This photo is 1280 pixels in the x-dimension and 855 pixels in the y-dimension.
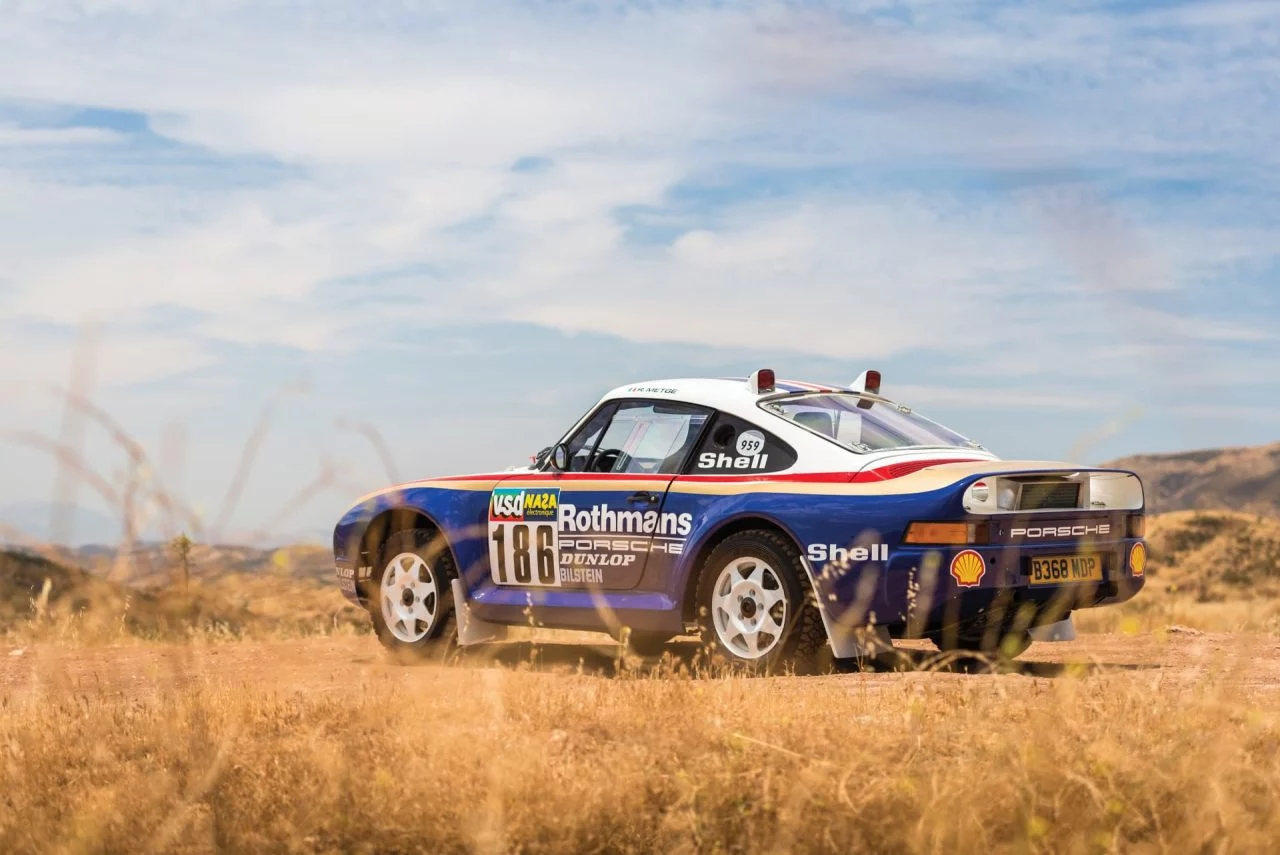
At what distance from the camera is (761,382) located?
364 inches

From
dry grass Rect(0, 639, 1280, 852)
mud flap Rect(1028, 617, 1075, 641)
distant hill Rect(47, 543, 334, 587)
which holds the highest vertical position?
distant hill Rect(47, 543, 334, 587)

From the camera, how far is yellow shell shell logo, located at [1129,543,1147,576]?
896 cm

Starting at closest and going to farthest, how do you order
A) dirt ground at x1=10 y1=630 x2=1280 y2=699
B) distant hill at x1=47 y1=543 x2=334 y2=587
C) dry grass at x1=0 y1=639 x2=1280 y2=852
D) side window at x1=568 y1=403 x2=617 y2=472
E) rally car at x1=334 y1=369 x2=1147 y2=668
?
dry grass at x1=0 y1=639 x2=1280 y2=852 → distant hill at x1=47 y1=543 x2=334 y2=587 → dirt ground at x1=10 y1=630 x2=1280 y2=699 → rally car at x1=334 y1=369 x2=1147 y2=668 → side window at x1=568 y1=403 x2=617 y2=472

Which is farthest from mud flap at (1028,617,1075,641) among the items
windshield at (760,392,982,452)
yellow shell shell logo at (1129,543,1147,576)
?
windshield at (760,392,982,452)

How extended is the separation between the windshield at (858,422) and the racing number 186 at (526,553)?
164 centimetres

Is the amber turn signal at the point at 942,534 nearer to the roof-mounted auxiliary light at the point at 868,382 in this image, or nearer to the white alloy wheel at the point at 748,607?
the white alloy wheel at the point at 748,607

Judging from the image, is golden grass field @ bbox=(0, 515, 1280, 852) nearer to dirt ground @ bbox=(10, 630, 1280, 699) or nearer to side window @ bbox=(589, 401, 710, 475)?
dirt ground @ bbox=(10, 630, 1280, 699)

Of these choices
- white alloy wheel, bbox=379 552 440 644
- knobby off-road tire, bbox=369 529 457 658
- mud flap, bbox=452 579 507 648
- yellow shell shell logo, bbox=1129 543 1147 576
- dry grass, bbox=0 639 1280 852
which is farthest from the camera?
white alloy wheel, bbox=379 552 440 644

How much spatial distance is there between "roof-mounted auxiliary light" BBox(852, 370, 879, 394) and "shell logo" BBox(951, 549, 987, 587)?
249cm

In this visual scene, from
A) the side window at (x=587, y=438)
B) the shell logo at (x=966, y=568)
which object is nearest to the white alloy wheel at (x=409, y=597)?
the side window at (x=587, y=438)

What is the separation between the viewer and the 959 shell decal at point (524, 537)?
31.4 ft

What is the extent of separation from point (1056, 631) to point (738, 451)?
2.29 m

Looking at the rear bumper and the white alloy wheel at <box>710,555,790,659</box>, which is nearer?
the rear bumper

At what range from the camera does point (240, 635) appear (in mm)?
13648
